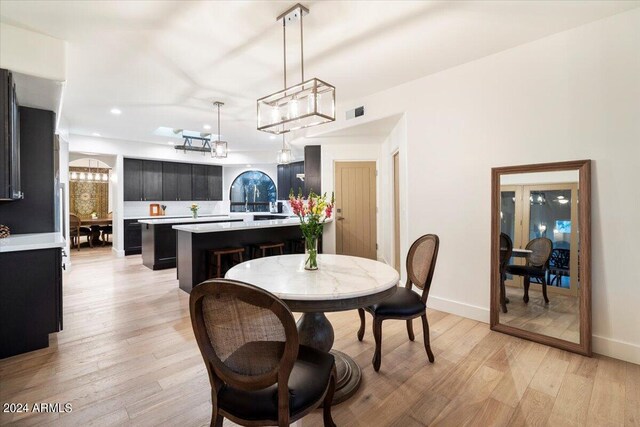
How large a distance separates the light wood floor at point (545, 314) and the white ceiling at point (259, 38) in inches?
93.5

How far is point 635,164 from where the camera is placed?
2.27 m

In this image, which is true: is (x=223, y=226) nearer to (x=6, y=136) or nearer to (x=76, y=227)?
(x=6, y=136)

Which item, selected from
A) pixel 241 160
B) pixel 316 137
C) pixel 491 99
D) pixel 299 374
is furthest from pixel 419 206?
pixel 241 160

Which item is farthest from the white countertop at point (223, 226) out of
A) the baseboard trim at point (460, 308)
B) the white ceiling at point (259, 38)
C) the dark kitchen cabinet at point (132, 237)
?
the dark kitchen cabinet at point (132, 237)

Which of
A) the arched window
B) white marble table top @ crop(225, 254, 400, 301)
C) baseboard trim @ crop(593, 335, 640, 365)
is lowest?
baseboard trim @ crop(593, 335, 640, 365)

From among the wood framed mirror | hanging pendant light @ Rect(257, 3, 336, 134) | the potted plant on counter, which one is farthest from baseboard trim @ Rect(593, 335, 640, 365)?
hanging pendant light @ Rect(257, 3, 336, 134)

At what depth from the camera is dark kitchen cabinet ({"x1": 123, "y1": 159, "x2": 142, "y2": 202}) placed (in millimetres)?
7105

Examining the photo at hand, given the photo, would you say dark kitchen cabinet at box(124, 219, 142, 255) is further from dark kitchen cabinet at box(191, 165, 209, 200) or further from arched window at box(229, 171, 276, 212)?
arched window at box(229, 171, 276, 212)

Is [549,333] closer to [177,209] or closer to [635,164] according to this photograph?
[635,164]

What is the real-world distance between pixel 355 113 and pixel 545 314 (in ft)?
10.8

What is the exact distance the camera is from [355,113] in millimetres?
4316

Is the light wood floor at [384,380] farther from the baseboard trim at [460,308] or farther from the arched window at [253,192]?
the arched window at [253,192]

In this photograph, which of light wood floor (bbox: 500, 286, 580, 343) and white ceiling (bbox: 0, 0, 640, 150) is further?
light wood floor (bbox: 500, 286, 580, 343)

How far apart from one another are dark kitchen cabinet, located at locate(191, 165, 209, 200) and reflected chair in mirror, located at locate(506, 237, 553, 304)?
7.79 meters
